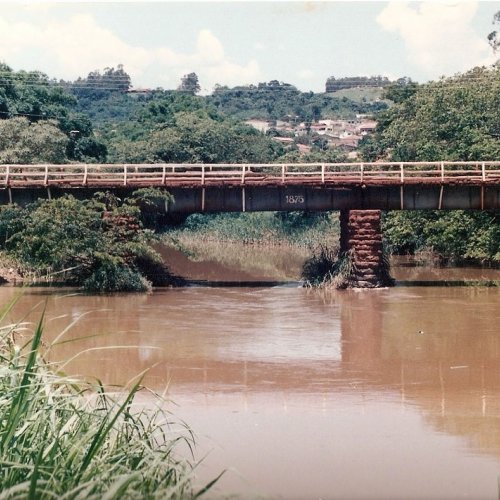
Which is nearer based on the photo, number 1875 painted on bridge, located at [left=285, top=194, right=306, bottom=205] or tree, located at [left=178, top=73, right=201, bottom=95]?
number 1875 painted on bridge, located at [left=285, top=194, right=306, bottom=205]

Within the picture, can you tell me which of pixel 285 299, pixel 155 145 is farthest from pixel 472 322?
pixel 155 145

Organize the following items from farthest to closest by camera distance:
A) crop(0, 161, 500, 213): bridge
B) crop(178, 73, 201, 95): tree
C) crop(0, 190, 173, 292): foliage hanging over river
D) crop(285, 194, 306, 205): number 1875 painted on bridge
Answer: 1. crop(178, 73, 201, 95): tree
2. crop(285, 194, 306, 205): number 1875 painted on bridge
3. crop(0, 161, 500, 213): bridge
4. crop(0, 190, 173, 292): foliage hanging over river

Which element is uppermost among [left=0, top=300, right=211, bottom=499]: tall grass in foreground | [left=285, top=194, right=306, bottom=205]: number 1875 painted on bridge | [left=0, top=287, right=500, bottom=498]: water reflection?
[left=285, top=194, right=306, bottom=205]: number 1875 painted on bridge

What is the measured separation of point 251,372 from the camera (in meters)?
20.1

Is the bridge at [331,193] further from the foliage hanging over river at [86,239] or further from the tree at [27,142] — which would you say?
the tree at [27,142]

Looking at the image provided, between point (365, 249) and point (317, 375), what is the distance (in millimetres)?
14586

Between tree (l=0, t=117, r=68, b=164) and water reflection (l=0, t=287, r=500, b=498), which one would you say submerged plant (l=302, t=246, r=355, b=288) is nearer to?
water reflection (l=0, t=287, r=500, b=498)

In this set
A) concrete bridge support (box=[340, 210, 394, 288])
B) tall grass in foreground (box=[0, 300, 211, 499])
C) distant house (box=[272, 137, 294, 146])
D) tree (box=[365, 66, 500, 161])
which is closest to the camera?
tall grass in foreground (box=[0, 300, 211, 499])

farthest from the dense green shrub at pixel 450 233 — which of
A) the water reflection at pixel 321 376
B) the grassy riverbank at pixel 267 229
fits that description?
the grassy riverbank at pixel 267 229

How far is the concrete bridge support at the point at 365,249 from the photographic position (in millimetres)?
33781

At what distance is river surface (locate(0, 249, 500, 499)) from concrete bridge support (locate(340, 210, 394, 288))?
2.96ft

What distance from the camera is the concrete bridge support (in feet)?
111

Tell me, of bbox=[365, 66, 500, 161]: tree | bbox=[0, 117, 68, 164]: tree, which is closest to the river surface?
bbox=[365, 66, 500, 161]: tree

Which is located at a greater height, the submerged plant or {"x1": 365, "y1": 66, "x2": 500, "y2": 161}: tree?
{"x1": 365, "y1": 66, "x2": 500, "y2": 161}: tree
